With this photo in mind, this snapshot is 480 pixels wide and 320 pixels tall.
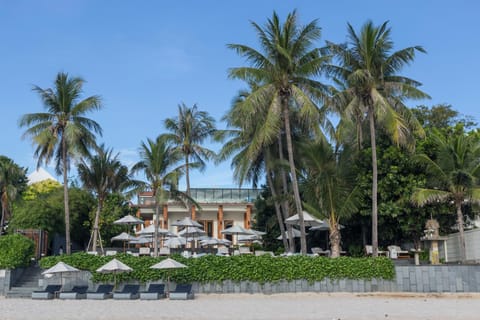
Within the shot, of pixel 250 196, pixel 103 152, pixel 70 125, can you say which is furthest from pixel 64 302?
pixel 250 196

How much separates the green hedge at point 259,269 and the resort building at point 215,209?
1946 cm

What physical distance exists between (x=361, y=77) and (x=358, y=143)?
4.43 metres

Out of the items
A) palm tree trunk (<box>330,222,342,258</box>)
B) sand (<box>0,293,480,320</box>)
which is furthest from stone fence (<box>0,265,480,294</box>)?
palm tree trunk (<box>330,222,342,258</box>)

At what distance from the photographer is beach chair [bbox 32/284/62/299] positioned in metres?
20.4

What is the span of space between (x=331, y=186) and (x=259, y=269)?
533 cm

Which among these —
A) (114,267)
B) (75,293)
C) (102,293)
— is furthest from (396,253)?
(75,293)

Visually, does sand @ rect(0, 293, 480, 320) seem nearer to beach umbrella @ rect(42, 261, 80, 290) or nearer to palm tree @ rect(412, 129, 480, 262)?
beach umbrella @ rect(42, 261, 80, 290)

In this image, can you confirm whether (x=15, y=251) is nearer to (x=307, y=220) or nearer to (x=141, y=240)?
(x=141, y=240)

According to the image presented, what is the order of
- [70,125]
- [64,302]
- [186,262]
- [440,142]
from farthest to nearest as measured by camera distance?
[70,125]
[440,142]
[186,262]
[64,302]

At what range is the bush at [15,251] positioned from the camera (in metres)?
22.5

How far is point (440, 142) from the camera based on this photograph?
23203mm

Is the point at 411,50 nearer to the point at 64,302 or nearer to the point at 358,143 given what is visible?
the point at 358,143

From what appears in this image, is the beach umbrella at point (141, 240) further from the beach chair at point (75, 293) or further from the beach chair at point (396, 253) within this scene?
the beach chair at point (396, 253)

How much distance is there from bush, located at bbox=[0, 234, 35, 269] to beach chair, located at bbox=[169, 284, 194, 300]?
7.67m
